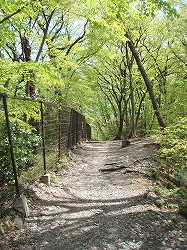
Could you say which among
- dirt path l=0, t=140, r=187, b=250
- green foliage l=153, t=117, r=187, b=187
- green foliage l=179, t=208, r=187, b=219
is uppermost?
green foliage l=153, t=117, r=187, b=187

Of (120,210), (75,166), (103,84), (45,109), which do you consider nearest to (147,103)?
(103,84)

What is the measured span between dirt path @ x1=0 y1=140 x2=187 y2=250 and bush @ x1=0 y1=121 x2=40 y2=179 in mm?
757

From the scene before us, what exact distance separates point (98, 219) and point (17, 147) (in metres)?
1.98

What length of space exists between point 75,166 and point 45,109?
284cm

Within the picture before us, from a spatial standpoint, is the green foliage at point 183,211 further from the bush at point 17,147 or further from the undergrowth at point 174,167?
the bush at point 17,147

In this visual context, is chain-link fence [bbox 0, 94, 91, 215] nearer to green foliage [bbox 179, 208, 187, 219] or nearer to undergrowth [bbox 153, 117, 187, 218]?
undergrowth [bbox 153, 117, 187, 218]

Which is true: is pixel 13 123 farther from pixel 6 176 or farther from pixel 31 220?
pixel 31 220

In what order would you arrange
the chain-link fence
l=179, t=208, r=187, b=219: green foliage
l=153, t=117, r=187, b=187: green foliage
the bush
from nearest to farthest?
the chain-link fence
the bush
l=179, t=208, r=187, b=219: green foliage
l=153, t=117, r=187, b=187: green foliage

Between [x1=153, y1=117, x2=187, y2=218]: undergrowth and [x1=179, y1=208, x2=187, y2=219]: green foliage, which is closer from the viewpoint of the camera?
[x1=179, y1=208, x2=187, y2=219]: green foliage

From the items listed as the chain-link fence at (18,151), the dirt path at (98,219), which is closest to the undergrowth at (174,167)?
the dirt path at (98,219)

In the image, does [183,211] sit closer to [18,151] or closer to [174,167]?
[174,167]

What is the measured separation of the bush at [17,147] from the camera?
386 centimetres

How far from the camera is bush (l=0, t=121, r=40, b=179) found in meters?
3.86

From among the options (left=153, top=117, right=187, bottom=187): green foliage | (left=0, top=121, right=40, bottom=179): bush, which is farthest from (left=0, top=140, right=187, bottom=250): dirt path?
(left=153, top=117, right=187, bottom=187): green foliage
